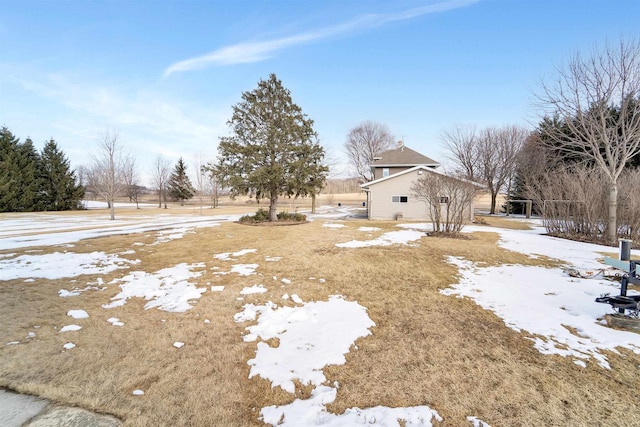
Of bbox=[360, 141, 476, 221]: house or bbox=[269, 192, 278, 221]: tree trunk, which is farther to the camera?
bbox=[360, 141, 476, 221]: house

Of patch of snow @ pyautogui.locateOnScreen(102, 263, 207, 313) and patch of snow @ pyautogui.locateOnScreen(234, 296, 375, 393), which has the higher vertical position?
patch of snow @ pyautogui.locateOnScreen(102, 263, 207, 313)

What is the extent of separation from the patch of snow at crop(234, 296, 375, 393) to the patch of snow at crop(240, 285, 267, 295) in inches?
24.8

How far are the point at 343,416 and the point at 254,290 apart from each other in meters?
3.39

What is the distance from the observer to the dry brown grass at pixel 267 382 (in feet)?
7.66

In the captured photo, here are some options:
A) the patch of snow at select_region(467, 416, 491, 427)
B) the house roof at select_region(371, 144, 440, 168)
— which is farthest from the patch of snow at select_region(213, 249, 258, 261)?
the house roof at select_region(371, 144, 440, 168)

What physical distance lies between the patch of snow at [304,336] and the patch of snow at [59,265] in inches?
188

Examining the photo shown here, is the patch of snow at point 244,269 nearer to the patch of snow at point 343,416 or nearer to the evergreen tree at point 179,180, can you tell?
the patch of snow at point 343,416

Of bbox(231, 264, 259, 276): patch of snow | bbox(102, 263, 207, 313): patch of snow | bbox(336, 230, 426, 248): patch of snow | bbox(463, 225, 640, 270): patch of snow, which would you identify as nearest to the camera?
bbox(102, 263, 207, 313): patch of snow

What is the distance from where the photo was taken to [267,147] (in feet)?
53.0

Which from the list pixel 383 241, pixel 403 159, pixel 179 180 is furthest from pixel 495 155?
pixel 179 180

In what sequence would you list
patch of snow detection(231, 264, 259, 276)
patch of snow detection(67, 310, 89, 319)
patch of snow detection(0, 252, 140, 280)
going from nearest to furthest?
patch of snow detection(67, 310, 89, 319), patch of snow detection(0, 252, 140, 280), patch of snow detection(231, 264, 259, 276)

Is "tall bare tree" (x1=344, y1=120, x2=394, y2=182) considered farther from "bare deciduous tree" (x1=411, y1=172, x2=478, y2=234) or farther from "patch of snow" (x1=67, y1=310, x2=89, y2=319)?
"patch of snow" (x1=67, y1=310, x2=89, y2=319)

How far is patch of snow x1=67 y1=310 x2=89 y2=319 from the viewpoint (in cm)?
408

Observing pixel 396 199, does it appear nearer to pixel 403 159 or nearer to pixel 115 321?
pixel 403 159
